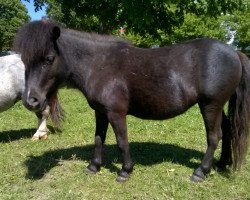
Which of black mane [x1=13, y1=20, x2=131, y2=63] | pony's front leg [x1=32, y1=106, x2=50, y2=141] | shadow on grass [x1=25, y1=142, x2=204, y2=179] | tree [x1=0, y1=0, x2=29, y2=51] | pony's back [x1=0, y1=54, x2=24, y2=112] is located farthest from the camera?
tree [x1=0, y1=0, x2=29, y2=51]

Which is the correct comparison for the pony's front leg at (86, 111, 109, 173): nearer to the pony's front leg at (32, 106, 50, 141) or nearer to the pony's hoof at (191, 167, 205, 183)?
the pony's hoof at (191, 167, 205, 183)

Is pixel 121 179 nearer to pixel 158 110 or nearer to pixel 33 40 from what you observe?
pixel 158 110

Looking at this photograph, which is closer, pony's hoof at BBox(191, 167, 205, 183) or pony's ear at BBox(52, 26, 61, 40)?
pony's ear at BBox(52, 26, 61, 40)

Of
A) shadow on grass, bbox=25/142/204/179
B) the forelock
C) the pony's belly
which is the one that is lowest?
shadow on grass, bbox=25/142/204/179

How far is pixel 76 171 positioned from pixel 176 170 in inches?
55.9

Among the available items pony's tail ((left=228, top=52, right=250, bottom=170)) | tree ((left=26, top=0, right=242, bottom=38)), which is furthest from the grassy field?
tree ((left=26, top=0, right=242, bottom=38))

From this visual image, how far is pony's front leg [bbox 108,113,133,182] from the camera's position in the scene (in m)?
4.45

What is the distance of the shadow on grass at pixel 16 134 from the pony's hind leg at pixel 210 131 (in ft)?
11.7

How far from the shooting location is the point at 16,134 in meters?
7.27

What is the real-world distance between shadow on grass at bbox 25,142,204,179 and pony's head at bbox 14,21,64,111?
132 cm

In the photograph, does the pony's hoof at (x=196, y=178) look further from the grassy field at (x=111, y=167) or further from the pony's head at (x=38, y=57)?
the pony's head at (x=38, y=57)

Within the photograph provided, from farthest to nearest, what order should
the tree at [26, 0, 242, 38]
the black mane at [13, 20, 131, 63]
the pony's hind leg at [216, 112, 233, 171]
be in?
the tree at [26, 0, 242, 38]
the pony's hind leg at [216, 112, 233, 171]
the black mane at [13, 20, 131, 63]

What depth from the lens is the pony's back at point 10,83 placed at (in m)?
6.25

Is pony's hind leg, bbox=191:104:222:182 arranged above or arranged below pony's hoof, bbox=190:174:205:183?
above
